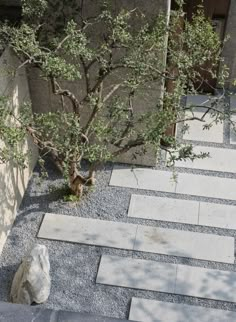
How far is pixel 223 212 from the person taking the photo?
467cm

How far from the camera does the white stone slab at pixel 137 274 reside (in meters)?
4.02

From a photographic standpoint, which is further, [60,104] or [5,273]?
[60,104]

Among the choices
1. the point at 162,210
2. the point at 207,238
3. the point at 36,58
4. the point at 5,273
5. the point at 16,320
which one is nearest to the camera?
the point at 16,320

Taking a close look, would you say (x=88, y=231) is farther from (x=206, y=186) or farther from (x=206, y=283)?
(x=206, y=186)

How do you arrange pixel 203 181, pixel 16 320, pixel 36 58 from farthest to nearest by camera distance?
pixel 203 181 → pixel 36 58 → pixel 16 320

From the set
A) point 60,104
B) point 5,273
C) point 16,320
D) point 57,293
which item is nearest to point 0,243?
point 5,273

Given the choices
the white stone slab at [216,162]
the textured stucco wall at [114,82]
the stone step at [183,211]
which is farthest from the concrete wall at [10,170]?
the white stone slab at [216,162]

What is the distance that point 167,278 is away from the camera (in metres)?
4.07

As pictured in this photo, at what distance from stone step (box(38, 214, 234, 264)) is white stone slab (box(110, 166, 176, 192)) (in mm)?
583

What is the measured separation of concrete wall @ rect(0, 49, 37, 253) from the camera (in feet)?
13.6

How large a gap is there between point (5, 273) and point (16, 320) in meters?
3.04

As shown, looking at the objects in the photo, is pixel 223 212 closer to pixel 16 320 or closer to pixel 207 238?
pixel 207 238

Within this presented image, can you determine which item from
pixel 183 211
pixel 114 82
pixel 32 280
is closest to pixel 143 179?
pixel 183 211

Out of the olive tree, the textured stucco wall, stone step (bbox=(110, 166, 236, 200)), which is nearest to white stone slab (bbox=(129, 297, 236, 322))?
the olive tree
